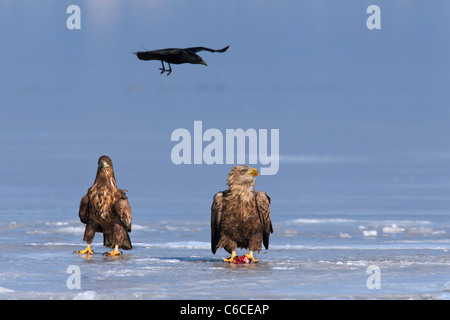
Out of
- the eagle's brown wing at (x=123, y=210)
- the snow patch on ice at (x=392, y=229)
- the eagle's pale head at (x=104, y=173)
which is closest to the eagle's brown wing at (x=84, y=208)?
the eagle's pale head at (x=104, y=173)

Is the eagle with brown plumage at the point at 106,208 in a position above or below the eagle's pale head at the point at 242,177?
below

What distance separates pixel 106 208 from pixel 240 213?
2.43 meters

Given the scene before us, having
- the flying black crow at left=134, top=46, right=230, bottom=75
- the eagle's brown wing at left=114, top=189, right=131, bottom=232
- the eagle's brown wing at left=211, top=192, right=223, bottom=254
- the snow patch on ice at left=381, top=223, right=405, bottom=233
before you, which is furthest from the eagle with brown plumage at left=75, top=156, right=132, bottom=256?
the snow patch on ice at left=381, top=223, right=405, bottom=233

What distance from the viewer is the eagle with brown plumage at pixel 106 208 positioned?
14.8 metres

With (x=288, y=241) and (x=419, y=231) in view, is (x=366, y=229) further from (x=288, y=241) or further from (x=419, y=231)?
(x=288, y=241)

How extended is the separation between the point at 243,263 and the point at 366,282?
2716 millimetres

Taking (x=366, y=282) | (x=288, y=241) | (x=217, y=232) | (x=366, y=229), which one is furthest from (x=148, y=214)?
(x=366, y=282)

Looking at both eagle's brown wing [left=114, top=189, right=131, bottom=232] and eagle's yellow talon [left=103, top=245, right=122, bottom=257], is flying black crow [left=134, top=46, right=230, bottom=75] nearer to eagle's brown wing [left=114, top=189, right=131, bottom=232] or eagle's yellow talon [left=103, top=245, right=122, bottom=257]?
eagle's brown wing [left=114, top=189, right=131, bottom=232]

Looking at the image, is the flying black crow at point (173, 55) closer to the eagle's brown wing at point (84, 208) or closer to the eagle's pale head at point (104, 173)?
the eagle's pale head at point (104, 173)

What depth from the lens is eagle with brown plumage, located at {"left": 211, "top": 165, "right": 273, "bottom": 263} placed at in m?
13.4

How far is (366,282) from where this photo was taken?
440 inches

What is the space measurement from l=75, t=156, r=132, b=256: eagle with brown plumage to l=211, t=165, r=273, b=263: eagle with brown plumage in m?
1.74

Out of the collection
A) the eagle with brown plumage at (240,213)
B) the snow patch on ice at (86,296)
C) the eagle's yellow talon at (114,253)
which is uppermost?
the eagle with brown plumage at (240,213)

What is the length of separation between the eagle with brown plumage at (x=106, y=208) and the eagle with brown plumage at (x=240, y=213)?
1744 mm
